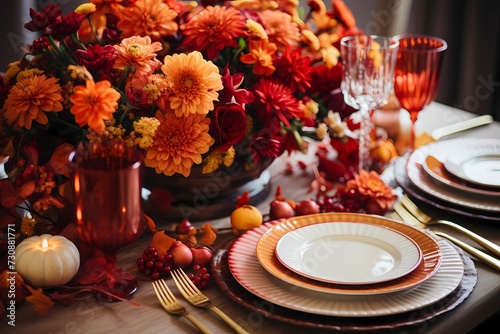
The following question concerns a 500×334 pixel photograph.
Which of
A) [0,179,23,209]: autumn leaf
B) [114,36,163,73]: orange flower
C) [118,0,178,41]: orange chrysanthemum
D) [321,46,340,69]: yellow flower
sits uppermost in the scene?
[118,0,178,41]: orange chrysanthemum

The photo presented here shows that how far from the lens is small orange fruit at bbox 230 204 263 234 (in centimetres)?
109

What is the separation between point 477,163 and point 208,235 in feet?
1.91

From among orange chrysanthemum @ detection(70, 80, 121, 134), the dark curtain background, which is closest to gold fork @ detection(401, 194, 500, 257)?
orange chrysanthemum @ detection(70, 80, 121, 134)

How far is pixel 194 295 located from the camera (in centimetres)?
93

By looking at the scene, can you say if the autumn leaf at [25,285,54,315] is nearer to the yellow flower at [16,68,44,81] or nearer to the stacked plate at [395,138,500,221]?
the yellow flower at [16,68,44,81]

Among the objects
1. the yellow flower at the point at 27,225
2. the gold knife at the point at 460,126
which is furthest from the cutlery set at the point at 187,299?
the gold knife at the point at 460,126

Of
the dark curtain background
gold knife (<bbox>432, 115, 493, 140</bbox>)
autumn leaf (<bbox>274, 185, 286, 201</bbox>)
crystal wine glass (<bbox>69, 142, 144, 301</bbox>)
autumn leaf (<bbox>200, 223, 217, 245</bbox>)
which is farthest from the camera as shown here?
the dark curtain background

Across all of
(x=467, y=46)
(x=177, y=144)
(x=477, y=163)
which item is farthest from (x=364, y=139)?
(x=467, y=46)

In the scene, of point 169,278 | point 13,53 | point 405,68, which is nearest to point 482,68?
point 405,68

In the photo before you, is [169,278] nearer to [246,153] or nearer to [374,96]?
[246,153]

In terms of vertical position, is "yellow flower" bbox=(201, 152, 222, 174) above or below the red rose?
below

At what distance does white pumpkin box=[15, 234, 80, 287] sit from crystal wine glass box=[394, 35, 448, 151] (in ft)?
2.63

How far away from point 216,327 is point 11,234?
346 millimetres

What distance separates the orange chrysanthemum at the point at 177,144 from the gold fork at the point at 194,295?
0.16 m
